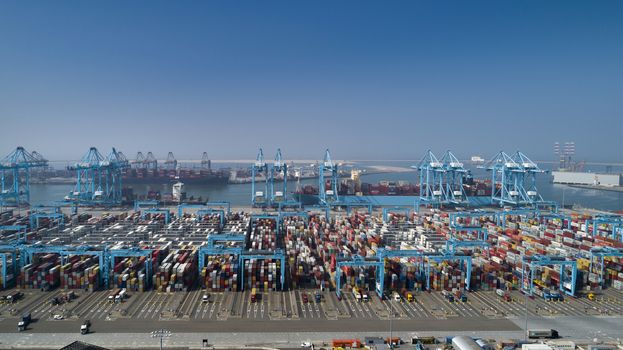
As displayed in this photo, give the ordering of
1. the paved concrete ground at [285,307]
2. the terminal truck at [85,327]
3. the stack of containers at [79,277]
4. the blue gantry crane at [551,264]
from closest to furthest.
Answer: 1. the terminal truck at [85,327]
2. the paved concrete ground at [285,307]
3. the stack of containers at [79,277]
4. the blue gantry crane at [551,264]

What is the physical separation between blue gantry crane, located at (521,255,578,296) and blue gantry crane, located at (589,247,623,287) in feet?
5.42

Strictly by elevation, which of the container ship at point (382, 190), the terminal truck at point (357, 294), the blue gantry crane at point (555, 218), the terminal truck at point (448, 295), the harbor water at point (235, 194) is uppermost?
the container ship at point (382, 190)

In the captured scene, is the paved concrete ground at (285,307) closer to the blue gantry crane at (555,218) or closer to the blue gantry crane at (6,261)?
the blue gantry crane at (6,261)

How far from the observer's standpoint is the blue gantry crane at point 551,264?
16.0 meters

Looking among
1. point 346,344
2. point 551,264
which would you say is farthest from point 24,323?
point 551,264

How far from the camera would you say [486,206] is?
140 feet

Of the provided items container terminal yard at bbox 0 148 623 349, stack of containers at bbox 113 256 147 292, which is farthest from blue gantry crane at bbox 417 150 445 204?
stack of containers at bbox 113 256 147 292

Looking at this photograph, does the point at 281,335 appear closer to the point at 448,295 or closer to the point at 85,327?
the point at 85,327

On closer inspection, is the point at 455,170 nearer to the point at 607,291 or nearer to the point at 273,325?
the point at 607,291

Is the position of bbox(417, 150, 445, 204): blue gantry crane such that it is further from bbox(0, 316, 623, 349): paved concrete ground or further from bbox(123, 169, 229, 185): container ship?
bbox(123, 169, 229, 185): container ship

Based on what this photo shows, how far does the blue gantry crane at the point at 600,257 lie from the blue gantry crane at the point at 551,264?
1.65 meters

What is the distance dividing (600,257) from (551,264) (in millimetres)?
3568

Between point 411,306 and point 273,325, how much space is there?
529 centimetres

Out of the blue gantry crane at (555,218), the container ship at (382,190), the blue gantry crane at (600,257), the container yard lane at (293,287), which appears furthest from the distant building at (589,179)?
the blue gantry crane at (600,257)
